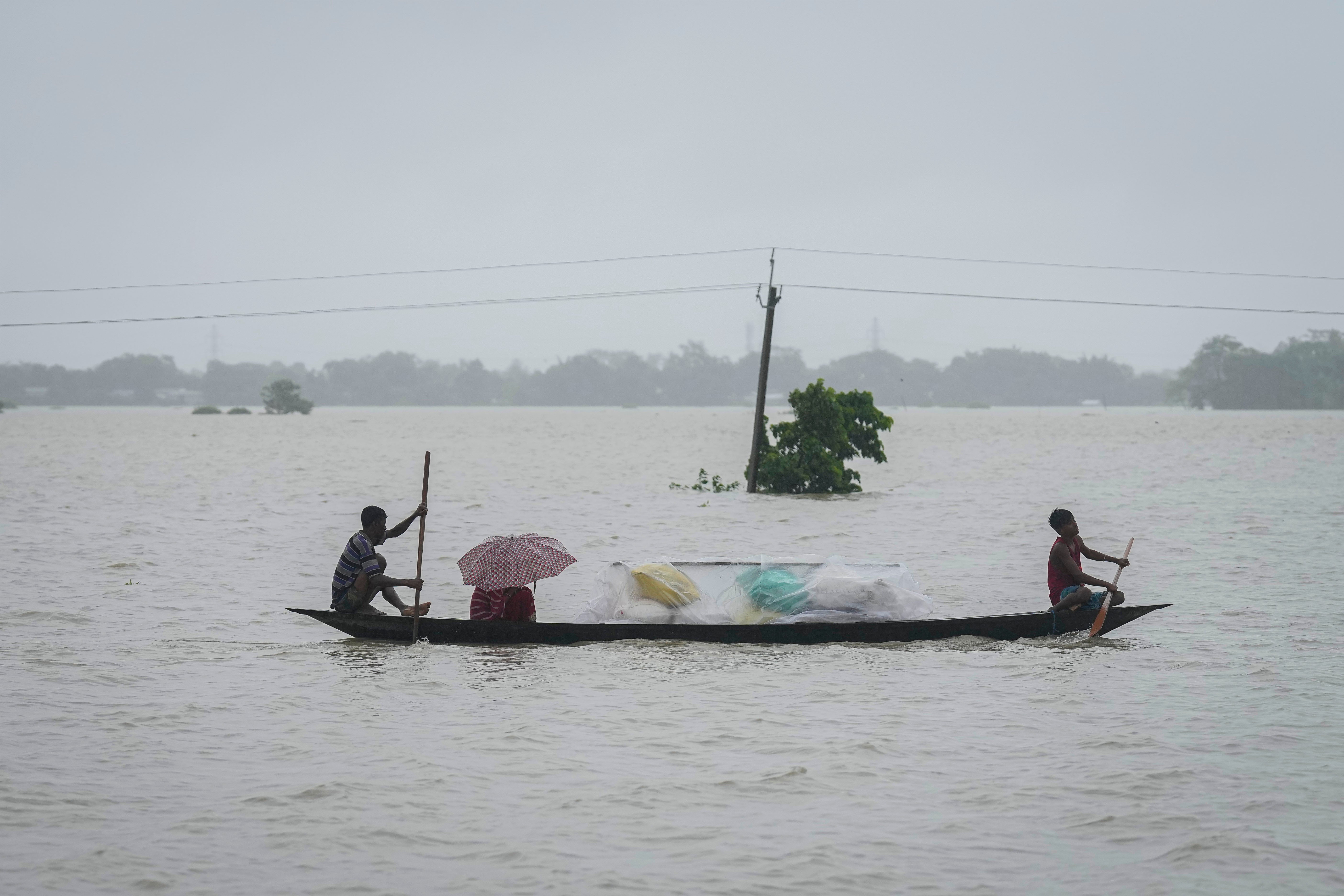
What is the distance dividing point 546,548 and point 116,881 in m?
6.13

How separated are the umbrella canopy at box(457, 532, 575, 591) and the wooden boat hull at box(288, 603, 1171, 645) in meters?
0.40

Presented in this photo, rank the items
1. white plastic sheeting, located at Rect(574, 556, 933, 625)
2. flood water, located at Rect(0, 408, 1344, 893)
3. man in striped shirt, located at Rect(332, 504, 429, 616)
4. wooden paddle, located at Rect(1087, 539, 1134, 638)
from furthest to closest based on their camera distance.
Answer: white plastic sheeting, located at Rect(574, 556, 933, 625), wooden paddle, located at Rect(1087, 539, 1134, 638), man in striped shirt, located at Rect(332, 504, 429, 616), flood water, located at Rect(0, 408, 1344, 893)

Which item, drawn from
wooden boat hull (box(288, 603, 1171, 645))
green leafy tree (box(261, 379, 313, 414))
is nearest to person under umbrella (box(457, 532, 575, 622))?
wooden boat hull (box(288, 603, 1171, 645))

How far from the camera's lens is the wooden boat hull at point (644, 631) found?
11.6 meters

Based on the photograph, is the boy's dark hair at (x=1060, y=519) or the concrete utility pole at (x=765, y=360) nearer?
the boy's dark hair at (x=1060, y=519)

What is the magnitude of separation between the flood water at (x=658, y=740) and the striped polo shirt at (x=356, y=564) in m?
0.68

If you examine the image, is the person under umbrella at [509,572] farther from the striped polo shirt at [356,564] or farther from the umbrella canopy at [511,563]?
the striped polo shirt at [356,564]

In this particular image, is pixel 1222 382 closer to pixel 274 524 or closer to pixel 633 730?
pixel 274 524

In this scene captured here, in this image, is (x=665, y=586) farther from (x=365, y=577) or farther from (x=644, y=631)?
(x=365, y=577)

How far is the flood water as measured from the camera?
257 inches

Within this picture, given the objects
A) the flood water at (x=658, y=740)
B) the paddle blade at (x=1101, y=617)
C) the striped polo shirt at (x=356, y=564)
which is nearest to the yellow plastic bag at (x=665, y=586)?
the flood water at (x=658, y=740)

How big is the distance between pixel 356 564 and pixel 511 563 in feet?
4.95

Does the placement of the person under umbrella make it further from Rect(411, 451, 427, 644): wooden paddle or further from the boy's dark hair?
the boy's dark hair

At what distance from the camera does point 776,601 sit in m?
12.2
